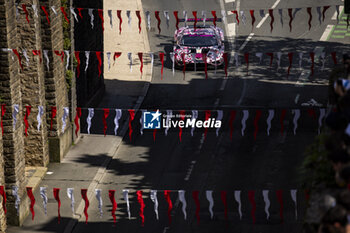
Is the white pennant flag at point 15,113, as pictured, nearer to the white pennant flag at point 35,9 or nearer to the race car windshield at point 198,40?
the white pennant flag at point 35,9

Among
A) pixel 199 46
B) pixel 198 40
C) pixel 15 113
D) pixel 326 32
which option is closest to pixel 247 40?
pixel 326 32

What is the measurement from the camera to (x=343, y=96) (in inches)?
695

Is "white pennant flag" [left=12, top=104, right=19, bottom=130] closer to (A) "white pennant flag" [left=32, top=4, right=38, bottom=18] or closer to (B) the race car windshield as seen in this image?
(A) "white pennant flag" [left=32, top=4, right=38, bottom=18]

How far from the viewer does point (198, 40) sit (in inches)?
1866

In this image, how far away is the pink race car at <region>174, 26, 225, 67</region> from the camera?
46.3 m

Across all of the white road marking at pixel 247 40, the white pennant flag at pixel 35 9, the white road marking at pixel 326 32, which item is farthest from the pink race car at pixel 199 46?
the white pennant flag at pixel 35 9

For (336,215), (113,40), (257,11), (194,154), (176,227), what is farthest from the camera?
(257,11)

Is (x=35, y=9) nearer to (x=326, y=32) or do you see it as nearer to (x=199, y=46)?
(x=199, y=46)

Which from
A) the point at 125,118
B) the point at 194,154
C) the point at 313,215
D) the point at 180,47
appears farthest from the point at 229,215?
the point at 180,47

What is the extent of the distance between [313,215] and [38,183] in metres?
19.5

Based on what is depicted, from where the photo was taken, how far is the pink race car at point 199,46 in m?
46.3

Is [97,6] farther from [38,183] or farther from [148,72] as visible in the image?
[38,183]

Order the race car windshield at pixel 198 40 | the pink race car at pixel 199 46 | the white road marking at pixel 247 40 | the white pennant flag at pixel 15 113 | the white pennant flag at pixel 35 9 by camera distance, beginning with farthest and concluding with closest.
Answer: the white road marking at pixel 247 40
the race car windshield at pixel 198 40
the pink race car at pixel 199 46
the white pennant flag at pixel 35 9
the white pennant flag at pixel 15 113

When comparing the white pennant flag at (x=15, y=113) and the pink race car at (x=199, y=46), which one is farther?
the pink race car at (x=199, y=46)
